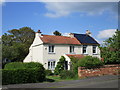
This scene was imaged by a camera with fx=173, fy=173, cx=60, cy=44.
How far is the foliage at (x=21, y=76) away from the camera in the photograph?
49.8 ft

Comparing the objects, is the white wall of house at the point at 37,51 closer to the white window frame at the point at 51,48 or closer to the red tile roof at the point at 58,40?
the red tile roof at the point at 58,40

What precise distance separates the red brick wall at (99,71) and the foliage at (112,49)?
52.0 inches

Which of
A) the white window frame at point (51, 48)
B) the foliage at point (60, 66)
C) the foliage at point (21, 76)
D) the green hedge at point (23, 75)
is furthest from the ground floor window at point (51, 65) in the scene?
the foliage at point (21, 76)

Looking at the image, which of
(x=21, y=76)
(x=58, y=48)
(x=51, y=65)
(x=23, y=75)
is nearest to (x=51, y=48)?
(x=58, y=48)

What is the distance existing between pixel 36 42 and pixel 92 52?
11.5 metres

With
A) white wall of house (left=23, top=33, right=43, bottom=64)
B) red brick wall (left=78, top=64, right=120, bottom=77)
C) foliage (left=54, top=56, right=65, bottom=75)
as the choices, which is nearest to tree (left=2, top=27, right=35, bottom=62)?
white wall of house (left=23, top=33, right=43, bottom=64)

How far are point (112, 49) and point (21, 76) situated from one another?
1459 centimetres

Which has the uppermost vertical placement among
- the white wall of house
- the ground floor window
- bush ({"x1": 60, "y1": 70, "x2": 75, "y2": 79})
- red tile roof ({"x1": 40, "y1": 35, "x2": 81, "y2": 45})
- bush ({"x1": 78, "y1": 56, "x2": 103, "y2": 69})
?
red tile roof ({"x1": 40, "y1": 35, "x2": 81, "y2": 45})

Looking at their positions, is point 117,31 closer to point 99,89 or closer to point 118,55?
point 118,55

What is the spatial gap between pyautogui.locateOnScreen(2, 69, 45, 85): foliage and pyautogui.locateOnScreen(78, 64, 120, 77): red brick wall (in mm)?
5738

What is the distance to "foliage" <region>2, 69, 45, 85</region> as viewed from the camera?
49.8ft

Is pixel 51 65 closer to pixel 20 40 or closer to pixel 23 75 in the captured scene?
pixel 23 75

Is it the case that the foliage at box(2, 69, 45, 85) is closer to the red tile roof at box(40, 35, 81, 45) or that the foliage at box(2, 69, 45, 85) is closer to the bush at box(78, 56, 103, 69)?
the bush at box(78, 56, 103, 69)

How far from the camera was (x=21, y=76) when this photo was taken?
1588 centimetres
